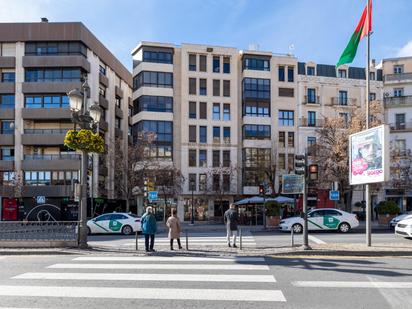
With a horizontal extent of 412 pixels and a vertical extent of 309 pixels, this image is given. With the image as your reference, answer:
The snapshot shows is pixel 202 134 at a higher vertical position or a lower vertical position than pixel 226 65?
lower

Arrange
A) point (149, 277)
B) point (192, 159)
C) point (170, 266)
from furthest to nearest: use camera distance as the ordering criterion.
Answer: point (192, 159), point (170, 266), point (149, 277)

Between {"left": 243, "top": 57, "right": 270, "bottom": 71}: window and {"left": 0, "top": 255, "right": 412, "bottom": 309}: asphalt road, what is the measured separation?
3946 centimetres

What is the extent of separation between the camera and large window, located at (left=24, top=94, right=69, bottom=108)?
45.1m

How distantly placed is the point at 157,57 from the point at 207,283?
137ft

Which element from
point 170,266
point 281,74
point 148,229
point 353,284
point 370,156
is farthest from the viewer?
point 281,74

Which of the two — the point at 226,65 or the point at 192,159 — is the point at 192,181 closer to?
the point at 192,159

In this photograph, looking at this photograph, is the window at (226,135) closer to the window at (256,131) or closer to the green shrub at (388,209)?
the window at (256,131)

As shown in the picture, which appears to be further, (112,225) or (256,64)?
(256,64)

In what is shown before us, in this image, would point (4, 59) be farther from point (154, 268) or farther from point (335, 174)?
point (154, 268)

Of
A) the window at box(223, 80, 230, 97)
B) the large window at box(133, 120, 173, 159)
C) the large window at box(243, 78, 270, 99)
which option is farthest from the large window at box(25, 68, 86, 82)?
the large window at box(243, 78, 270, 99)

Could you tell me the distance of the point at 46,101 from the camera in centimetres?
4525

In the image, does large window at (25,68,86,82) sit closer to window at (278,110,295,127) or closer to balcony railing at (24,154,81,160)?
balcony railing at (24,154,81,160)

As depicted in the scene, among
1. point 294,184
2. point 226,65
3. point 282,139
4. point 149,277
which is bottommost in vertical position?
point 149,277

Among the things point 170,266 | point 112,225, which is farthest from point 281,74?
point 170,266
